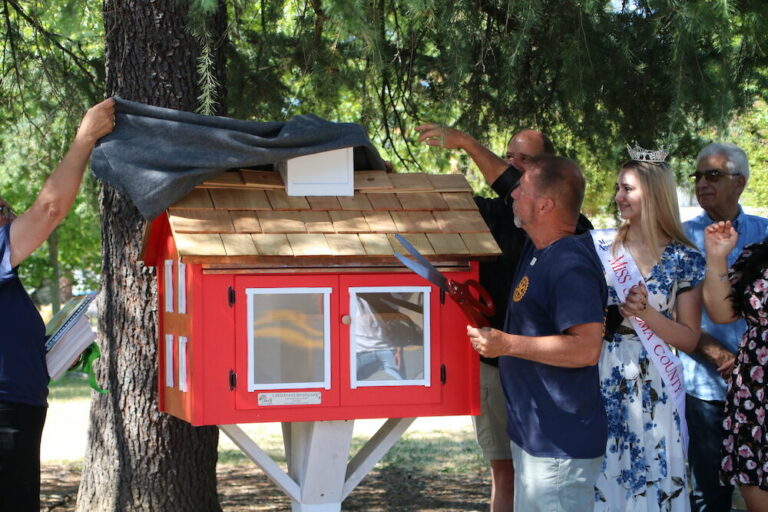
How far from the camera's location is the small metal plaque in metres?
3.09

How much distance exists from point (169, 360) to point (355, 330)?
0.76 m

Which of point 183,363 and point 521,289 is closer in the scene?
point 521,289

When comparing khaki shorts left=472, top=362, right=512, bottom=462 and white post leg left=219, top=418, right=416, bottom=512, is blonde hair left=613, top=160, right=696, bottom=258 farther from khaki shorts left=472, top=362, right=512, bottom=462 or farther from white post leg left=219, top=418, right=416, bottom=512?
white post leg left=219, top=418, right=416, bottom=512

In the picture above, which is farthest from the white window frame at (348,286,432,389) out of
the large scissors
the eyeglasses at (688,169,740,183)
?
the eyeglasses at (688,169,740,183)

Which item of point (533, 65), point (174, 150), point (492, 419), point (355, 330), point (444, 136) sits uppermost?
point (533, 65)

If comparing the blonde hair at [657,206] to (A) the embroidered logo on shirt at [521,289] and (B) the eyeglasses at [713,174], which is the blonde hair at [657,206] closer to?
(A) the embroidered logo on shirt at [521,289]

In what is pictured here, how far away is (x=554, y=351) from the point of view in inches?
106

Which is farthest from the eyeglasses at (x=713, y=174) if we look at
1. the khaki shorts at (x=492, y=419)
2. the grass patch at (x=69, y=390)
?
the grass patch at (x=69, y=390)

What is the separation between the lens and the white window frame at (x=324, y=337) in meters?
3.09

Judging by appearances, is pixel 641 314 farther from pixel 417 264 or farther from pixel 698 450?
pixel 698 450

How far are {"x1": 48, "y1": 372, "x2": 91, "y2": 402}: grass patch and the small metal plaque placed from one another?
799cm

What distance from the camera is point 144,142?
3111 mm

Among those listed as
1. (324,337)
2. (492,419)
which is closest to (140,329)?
(324,337)

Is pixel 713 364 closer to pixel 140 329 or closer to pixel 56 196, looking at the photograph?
pixel 140 329
